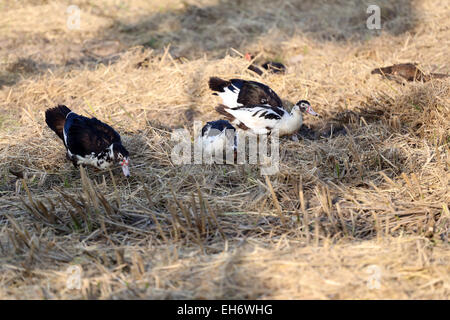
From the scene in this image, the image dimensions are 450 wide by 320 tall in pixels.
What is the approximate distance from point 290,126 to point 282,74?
4.59 feet

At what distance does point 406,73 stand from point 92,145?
11.6 ft

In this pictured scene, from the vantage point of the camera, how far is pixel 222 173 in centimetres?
423

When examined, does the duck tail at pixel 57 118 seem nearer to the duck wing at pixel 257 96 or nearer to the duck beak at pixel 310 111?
the duck wing at pixel 257 96

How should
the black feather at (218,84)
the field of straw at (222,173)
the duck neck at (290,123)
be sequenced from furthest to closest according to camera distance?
1. the black feather at (218,84)
2. the duck neck at (290,123)
3. the field of straw at (222,173)

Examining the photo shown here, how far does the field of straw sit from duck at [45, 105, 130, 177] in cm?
18

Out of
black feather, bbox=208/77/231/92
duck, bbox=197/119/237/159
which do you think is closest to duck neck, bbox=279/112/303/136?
duck, bbox=197/119/237/159

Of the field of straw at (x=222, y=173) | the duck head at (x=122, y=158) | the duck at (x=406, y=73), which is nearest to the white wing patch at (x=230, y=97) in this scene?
the field of straw at (x=222, y=173)

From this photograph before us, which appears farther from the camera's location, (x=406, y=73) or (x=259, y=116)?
(x=406, y=73)

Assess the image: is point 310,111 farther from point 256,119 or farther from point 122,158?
point 122,158

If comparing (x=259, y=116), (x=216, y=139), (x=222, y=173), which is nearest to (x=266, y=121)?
(x=259, y=116)

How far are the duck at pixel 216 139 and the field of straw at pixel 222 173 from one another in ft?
0.81

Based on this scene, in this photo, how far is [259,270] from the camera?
2.76 meters

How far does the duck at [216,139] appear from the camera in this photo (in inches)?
176

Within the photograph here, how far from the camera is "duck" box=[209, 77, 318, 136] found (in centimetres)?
489
